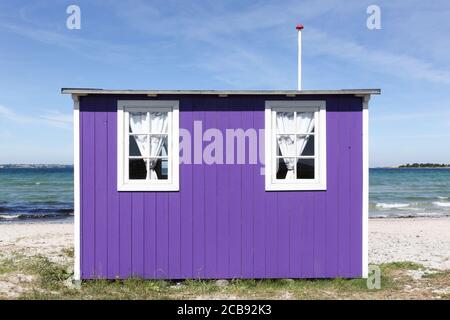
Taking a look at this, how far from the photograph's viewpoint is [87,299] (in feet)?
18.7

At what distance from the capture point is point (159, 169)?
6.56m

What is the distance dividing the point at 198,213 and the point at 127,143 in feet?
5.63

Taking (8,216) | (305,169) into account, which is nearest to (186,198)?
(305,169)

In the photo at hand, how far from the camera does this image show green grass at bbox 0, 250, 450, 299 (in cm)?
594

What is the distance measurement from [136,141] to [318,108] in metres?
3.21

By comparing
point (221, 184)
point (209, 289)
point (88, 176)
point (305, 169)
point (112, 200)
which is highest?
point (305, 169)

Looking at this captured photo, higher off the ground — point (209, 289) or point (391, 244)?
point (209, 289)

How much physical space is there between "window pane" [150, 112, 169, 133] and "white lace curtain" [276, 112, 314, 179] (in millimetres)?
1946

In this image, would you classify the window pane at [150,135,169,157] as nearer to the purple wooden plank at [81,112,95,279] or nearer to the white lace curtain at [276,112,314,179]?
the purple wooden plank at [81,112,95,279]

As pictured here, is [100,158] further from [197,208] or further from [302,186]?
[302,186]

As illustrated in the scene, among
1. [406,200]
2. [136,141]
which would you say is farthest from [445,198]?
[136,141]

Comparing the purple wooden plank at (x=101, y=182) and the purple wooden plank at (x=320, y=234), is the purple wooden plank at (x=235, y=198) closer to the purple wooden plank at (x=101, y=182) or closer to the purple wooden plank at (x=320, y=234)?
the purple wooden plank at (x=320, y=234)

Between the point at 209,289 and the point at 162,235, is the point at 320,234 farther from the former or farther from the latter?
the point at 162,235

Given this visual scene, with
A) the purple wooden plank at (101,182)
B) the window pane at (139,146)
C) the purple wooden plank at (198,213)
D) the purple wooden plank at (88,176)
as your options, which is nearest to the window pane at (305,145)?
the purple wooden plank at (198,213)
